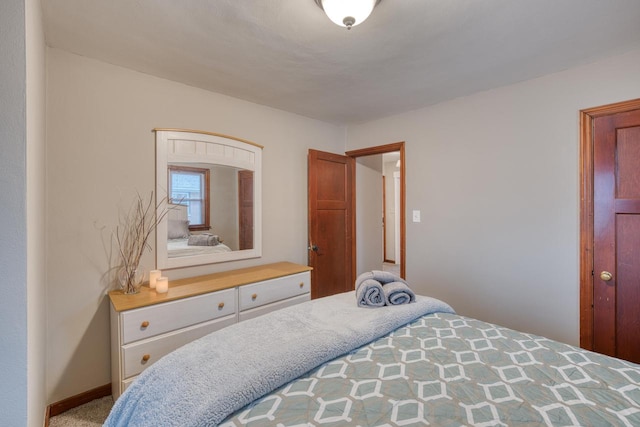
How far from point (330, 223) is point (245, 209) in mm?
1072

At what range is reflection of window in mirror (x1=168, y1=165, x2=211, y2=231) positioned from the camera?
2.40 m

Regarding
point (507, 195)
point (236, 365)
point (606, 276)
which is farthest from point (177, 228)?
point (606, 276)

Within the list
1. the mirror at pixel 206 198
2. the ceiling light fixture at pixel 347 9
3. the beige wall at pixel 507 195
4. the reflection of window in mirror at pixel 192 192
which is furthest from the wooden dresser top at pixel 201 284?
the ceiling light fixture at pixel 347 9

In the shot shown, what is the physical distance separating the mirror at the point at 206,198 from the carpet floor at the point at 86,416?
96 centimetres

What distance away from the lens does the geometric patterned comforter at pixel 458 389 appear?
88 cm

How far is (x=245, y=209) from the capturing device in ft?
9.34

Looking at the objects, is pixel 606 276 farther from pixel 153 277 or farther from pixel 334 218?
pixel 153 277

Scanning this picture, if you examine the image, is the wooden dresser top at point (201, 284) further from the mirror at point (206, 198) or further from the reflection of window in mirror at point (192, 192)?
the reflection of window in mirror at point (192, 192)

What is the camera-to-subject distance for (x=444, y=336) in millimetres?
1412

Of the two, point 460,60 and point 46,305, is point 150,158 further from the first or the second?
point 460,60

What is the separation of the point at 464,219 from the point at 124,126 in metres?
2.93

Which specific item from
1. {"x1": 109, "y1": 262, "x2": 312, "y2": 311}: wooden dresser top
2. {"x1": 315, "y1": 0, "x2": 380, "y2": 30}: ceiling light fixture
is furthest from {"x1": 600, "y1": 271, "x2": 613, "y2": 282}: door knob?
{"x1": 315, "y1": 0, "x2": 380, "y2": 30}: ceiling light fixture

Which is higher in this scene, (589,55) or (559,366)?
(589,55)

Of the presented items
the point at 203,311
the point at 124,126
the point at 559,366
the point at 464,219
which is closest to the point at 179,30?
the point at 124,126
